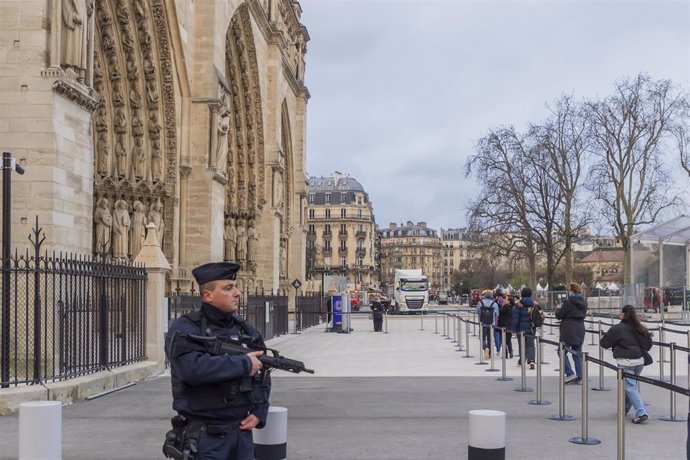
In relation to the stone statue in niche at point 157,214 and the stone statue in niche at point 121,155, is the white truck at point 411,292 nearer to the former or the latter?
the stone statue in niche at point 157,214

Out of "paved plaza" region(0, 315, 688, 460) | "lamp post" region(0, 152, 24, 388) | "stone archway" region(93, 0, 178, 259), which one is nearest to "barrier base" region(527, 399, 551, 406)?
"paved plaza" region(0, 315, 688, 460)

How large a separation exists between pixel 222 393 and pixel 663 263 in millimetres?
37228

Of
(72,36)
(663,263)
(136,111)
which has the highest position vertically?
(136,111)

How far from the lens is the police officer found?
420cm

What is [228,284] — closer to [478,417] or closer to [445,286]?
[478,417]

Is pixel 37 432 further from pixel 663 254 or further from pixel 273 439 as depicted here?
pixel 663 254

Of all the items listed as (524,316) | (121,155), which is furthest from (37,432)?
(121,155)

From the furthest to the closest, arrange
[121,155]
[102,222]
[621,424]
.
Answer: [121,155] → [102,222] → [621,424]

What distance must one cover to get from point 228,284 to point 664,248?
36.8 metres

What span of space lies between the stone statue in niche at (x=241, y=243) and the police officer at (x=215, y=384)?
2937cm

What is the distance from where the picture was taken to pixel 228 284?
4.49 meters

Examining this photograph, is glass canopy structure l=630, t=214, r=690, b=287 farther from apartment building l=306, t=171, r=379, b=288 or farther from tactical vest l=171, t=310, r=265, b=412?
apartment building l=306, t=171, r=379, b=288

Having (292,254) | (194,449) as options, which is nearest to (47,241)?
(194,449)

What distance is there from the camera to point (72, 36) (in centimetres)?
1380
